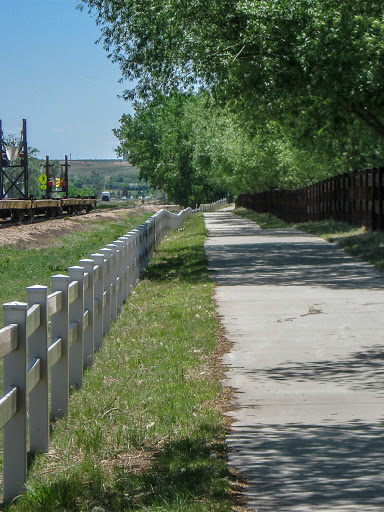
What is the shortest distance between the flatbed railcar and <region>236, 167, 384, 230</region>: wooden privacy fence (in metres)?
12.8

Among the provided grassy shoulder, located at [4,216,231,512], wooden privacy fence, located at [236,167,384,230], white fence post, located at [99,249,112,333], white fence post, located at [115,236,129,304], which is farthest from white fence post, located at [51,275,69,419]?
wooden privacy fence, located at [236,167,384,230]

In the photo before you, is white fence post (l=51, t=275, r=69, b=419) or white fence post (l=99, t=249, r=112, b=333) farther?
white fence post (l=99, t=249, r=112, b=333)

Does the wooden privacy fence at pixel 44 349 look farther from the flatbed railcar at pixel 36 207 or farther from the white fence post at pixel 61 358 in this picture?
the flatbed railcar at pixel 36 207

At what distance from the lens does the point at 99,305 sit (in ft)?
31.9

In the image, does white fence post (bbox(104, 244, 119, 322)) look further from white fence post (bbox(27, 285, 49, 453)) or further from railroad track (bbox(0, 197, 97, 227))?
railroad track (bbox(0, 197, 97, 227))

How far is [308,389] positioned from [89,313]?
2.28 meters

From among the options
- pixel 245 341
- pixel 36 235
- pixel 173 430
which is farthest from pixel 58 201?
pixel 173 430

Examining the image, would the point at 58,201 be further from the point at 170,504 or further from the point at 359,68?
the point at 170,504

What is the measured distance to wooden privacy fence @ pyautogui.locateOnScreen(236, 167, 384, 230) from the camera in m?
25.4

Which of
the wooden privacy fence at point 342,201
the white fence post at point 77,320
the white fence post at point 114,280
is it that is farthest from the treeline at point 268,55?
the white fence post at point 77,320

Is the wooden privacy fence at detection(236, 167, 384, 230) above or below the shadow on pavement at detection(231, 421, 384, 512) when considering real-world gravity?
above

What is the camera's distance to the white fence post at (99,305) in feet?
31.7

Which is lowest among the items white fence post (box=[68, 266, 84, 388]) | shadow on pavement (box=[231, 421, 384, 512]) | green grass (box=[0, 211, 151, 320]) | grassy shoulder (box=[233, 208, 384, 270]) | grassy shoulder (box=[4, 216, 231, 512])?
green grass (box=[0, 211, 151, 320])

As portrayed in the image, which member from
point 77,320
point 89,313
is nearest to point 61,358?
point 77,320
